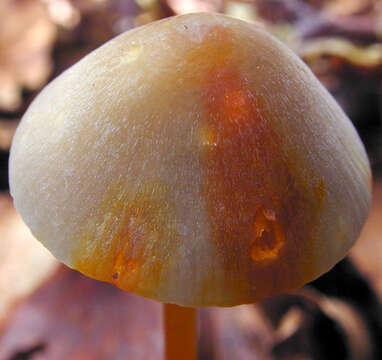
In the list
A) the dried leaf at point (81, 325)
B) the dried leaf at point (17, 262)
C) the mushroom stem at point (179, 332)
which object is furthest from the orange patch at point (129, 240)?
the dried leaf at point (17, 262)

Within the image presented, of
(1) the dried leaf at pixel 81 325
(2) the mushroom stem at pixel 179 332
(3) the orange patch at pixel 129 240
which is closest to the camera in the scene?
(3) the orange patch at pixel 129 240

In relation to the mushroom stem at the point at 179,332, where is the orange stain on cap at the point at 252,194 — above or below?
above

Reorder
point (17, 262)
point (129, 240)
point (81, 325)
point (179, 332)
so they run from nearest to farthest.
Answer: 1. point (129, 240)
2. point (179, 332)
3. point (81, 325)
4. point (17, 262)

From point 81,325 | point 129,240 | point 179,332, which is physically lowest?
point 81,325

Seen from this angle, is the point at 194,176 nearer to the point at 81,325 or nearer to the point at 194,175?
the point at 194,175

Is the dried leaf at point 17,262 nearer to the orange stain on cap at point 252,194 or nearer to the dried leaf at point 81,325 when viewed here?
the dried leaf at point 81,325

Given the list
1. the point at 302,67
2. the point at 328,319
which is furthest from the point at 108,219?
the point at 328,319

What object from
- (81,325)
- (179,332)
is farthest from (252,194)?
(81,325)
